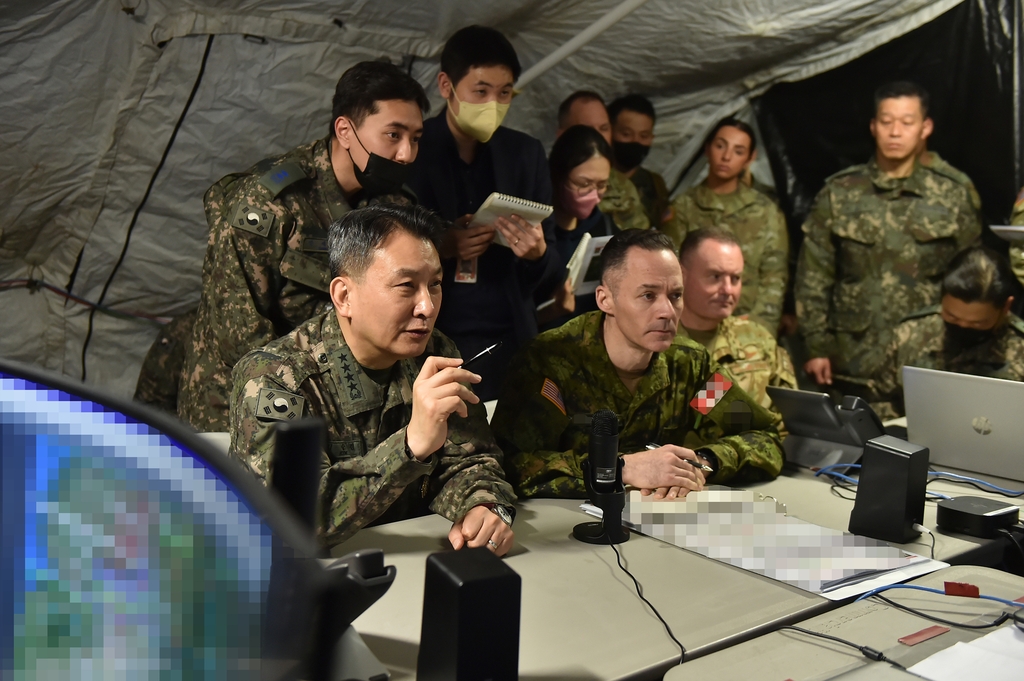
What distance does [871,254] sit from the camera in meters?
4.02

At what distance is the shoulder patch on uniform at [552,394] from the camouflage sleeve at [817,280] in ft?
7.42

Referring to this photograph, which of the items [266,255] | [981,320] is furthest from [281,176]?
[981,320]

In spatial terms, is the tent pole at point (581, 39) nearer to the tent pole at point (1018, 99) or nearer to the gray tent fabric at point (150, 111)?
the gray tent fabric at point (150, 111)

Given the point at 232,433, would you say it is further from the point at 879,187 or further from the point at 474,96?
the point at 879,187

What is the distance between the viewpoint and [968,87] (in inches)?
155

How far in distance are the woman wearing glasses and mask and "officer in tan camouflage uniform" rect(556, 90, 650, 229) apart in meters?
0.34

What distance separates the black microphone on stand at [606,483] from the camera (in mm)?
1745

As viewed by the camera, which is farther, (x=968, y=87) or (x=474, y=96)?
(x=968, y=87)

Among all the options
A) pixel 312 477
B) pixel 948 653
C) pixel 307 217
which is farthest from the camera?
pixel 307 217

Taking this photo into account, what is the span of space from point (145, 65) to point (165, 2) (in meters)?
0.20

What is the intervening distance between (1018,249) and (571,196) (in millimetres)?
1766

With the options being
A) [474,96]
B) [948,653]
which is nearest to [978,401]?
[948,653]

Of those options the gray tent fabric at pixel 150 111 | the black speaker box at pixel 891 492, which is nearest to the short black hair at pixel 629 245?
the black speaker box at pixel 891 492

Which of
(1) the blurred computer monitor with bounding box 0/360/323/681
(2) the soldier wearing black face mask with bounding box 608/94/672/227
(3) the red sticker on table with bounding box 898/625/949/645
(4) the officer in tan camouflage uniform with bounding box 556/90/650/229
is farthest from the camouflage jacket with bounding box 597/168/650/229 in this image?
(1) the blurred computer monitor with bounding box 0/360/323/681
